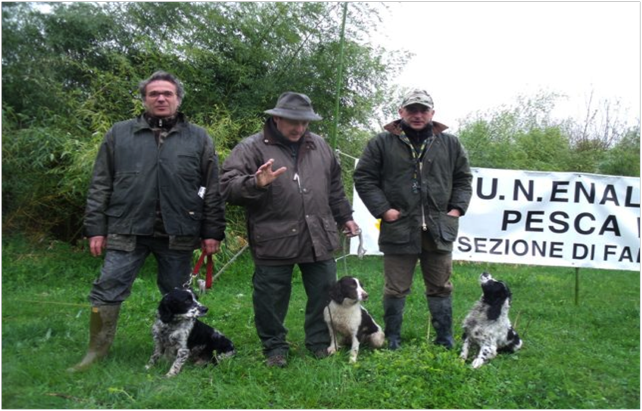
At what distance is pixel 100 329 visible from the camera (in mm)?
3459

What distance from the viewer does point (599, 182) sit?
19.3ft

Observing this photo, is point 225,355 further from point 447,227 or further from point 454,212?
point 454,212

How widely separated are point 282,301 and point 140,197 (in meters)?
1.24

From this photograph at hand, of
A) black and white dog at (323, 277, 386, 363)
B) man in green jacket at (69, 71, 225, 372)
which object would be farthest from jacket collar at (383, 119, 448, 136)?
man in green jacket at (69, 71, 225, 372)

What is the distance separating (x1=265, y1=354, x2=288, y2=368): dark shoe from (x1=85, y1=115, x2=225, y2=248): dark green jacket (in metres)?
1.08

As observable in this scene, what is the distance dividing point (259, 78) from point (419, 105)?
Result: 6.01 ft

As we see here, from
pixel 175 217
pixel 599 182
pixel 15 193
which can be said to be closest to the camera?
pixel 15 193

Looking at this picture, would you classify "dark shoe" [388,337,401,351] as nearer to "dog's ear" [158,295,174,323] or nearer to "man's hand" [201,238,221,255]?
"man's hand" [201,238,221,255]

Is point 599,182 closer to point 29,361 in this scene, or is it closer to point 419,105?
point 419,105

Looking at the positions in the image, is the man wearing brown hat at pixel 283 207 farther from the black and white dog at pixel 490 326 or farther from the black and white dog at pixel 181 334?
the black and white dog at pixel 490 326

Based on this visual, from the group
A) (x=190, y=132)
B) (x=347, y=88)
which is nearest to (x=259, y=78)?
(x=347, y=88)

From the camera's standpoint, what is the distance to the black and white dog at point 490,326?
408 centimetres

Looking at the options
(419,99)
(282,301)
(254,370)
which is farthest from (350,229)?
(254,370)

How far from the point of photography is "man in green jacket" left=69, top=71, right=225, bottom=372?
11.3 ft
